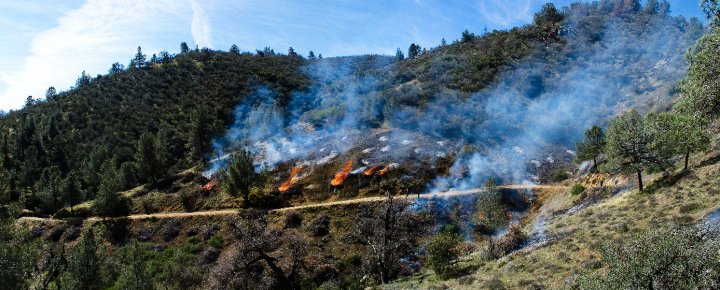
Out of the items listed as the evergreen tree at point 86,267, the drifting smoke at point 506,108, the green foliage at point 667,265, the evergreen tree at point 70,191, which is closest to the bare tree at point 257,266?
the evergreen tree at point 86,267

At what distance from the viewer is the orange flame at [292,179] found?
72.5m

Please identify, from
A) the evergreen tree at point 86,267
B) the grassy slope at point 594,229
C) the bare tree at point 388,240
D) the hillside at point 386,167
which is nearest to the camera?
the grassy slope at point 594,229

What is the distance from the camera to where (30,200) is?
286 feet

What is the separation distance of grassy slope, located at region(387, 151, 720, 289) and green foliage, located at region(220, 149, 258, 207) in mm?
36518

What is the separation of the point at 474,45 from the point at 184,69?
96.2m

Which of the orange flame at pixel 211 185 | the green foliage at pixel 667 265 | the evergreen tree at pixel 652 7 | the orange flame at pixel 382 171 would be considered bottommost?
the green foliage at pixel 667 265

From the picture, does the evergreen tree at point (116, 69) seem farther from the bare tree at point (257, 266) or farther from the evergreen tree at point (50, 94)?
the bare tree at point (257, 266)

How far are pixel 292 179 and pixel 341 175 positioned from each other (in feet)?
28.3

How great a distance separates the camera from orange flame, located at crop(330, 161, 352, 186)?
230ft

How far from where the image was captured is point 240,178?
69438mm

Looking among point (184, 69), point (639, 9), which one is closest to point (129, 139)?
point (184, 69)

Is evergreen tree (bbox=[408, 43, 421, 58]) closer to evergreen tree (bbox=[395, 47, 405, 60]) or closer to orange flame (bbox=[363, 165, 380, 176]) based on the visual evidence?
evergreen tree (bbox=[395, 47, 405, 60])

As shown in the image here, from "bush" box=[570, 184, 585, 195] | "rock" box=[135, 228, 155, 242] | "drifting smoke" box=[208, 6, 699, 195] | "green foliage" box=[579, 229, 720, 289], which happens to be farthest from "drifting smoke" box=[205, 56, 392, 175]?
"green foliage" box=[579, 229, 720, 289]

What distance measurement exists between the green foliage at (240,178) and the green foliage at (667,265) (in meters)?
59.9
